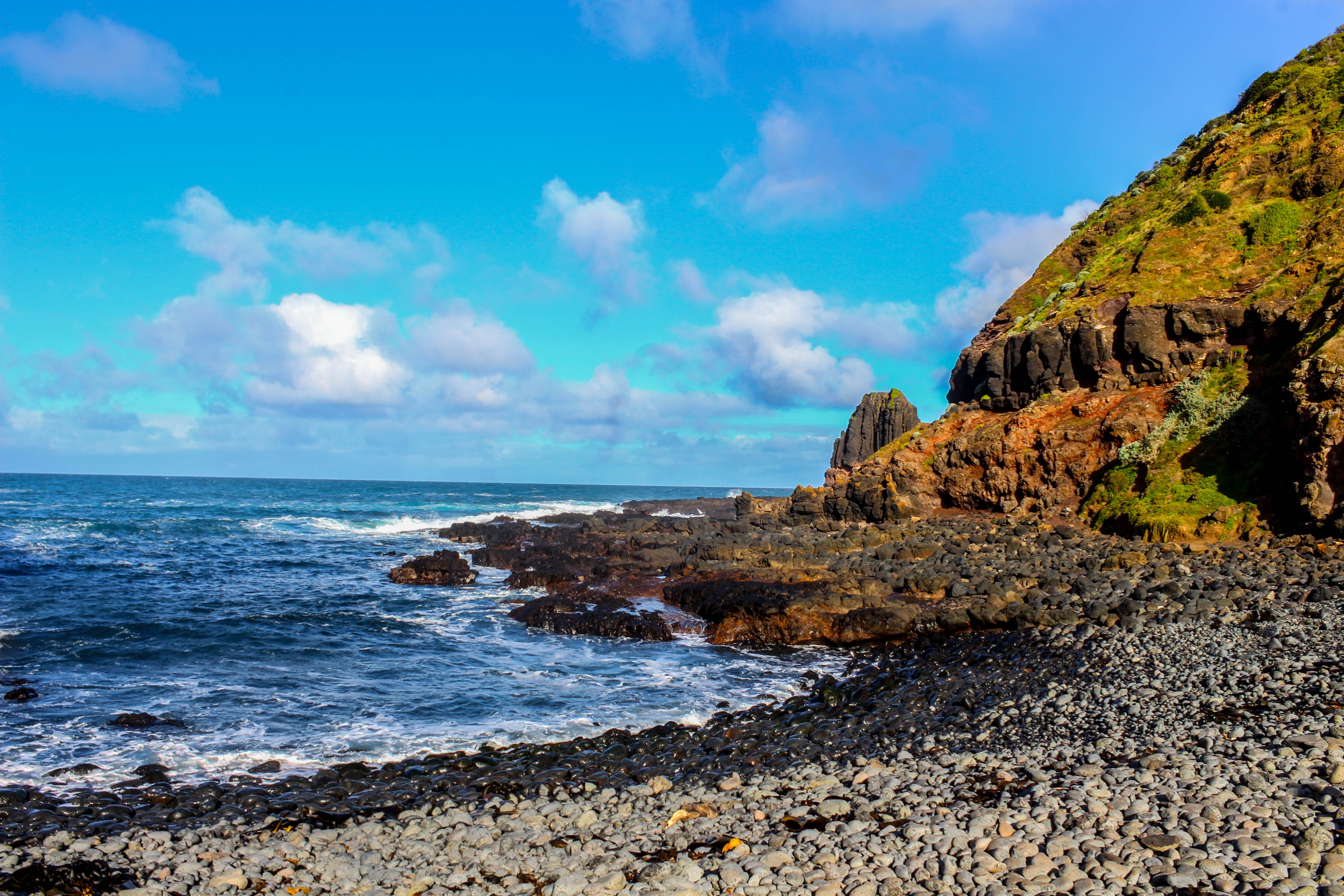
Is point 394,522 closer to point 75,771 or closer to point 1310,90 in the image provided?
point 75,771

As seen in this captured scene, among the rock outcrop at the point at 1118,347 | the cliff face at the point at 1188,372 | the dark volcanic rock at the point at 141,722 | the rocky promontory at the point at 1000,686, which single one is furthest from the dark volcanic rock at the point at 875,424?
the dark volcanic rock at the point at 141,722

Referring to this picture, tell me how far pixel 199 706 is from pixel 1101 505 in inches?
1196

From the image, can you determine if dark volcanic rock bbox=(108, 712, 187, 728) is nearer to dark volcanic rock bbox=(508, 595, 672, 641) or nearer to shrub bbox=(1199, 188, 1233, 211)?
dark volcanic rock bbox=(508, 595, 672, 641)

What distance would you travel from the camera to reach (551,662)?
17891 millimetres

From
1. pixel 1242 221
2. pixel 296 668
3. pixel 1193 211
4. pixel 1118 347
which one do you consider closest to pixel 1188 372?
pixel 1118 347

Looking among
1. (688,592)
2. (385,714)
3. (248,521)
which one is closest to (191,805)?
(385,714)

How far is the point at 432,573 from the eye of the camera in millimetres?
30797

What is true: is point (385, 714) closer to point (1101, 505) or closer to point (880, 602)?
point (880, 602)

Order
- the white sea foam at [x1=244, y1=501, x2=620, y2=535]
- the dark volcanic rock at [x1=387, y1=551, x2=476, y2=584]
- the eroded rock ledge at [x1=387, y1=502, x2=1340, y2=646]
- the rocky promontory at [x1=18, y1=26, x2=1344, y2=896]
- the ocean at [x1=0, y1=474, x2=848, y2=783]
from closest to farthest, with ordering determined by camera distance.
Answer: the rocky promontory at [x1=18, y1=26, x2=1344, y2=896] → the ocean at [x1=0, y1=474, x2=848, y2=783] → the eroded rock ledge at [x1=387, y1=502, x2=1340, y2=646] → the dark volcanic rock at [x1=387, y1=551, x2=476, y2=584] → the white sea foam at [x1=244, y1=501, x2=620, y2=535]

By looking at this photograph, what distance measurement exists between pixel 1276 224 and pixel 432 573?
42.2 metres

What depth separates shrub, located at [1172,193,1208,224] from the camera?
36.4m

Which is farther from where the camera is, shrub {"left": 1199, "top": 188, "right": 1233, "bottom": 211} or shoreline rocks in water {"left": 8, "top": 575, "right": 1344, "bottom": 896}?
shrub {"left": 1199, "top": 188, "right": 1233, "bottom": 211}

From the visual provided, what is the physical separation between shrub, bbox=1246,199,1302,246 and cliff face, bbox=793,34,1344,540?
0.08 meters

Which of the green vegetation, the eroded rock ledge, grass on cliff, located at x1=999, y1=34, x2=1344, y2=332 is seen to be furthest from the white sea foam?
the green vegetation
